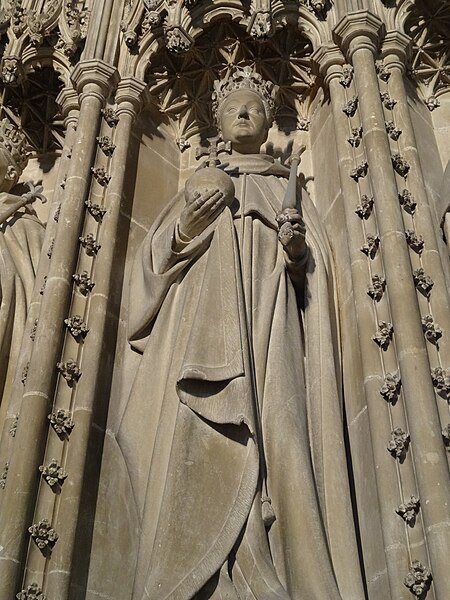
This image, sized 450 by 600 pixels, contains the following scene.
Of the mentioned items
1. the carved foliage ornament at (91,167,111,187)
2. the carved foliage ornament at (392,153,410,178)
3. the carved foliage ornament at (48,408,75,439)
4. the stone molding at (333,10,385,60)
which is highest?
the stone molding at (333,10,385,60)

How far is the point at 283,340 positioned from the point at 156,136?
3.07 m

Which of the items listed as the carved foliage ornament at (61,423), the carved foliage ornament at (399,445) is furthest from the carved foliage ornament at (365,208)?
the carved foliage ornament at (61,423)

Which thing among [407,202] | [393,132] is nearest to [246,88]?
[393,132]

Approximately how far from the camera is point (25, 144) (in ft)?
28.2

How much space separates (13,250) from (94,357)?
1.75 m

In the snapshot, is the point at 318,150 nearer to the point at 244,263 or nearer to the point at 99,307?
the point at 244,263

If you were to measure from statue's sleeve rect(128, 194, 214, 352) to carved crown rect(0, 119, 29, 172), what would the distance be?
91.9 inches

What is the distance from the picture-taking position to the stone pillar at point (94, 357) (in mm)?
5277

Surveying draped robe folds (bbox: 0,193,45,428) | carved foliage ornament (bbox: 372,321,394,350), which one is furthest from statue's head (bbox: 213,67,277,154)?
carved foliage ornament (bbox: 372,321,394,350)

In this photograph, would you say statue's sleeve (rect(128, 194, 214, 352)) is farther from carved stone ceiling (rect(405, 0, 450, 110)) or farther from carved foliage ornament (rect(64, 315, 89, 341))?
carved stone ceiling (rect(405, 0, 450, 110))

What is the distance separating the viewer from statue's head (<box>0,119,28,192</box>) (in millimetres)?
8117

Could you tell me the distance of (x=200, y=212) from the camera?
6246 mm

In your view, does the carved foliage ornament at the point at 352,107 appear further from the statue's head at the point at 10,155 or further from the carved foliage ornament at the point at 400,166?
the statue's head at the point at 10,155

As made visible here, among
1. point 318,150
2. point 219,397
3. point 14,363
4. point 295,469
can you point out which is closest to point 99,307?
point 14,363
